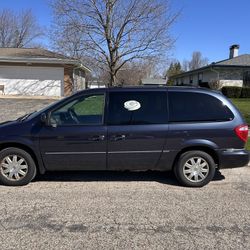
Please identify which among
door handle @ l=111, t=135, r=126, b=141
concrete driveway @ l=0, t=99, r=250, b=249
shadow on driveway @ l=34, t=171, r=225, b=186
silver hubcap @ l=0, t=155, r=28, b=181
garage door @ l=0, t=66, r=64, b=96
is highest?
garage door @ l=0, t=66, r=64, b=96

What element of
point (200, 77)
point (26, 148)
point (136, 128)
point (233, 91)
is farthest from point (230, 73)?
point (26, 148)

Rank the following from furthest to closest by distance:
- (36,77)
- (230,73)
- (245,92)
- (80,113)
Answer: (230,73)
(245,92)
(36,77)
(80,113)

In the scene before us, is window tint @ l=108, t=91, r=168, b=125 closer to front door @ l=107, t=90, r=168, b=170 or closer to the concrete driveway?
front door @ l=107, t=90, r=168, b=170

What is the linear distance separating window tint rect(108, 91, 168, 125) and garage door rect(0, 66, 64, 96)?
64.1 feet

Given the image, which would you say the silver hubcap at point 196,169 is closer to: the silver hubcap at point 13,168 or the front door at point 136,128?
the front door at point 136,128

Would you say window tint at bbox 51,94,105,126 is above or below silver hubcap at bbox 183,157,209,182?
above

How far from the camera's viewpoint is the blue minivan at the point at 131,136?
5.11 metres

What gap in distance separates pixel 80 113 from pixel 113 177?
1361mm

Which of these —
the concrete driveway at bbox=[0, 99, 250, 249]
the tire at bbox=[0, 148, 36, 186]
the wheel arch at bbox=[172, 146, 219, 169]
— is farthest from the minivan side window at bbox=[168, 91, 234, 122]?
the tire at bbox=[0, 148, 36, 186]

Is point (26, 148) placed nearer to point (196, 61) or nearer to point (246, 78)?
point (246, 78)

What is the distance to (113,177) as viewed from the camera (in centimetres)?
572

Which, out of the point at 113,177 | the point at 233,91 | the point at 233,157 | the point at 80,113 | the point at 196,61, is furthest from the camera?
the point at 196,61

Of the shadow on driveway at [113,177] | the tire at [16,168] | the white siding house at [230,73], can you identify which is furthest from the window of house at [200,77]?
the tire at [16,168]

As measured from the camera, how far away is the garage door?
939 inches
